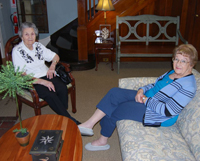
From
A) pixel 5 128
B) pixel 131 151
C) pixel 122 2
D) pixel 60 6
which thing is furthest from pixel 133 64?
pixel 131 151

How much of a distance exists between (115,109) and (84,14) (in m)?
2.62

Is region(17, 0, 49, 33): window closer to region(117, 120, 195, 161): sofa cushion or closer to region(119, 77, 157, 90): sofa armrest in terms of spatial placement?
region(119, 77, 157, 90): sofa armrest

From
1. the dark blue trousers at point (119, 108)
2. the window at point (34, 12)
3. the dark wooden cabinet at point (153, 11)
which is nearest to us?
the dark blue trousers at point (119, 108)

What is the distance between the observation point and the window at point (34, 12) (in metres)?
5.57

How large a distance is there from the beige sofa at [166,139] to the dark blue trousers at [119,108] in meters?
0.06

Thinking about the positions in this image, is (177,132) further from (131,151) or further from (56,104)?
(56,104)

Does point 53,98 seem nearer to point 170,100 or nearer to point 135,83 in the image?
point 135,83

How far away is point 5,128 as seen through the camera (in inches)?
99.3

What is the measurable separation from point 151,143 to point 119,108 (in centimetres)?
49

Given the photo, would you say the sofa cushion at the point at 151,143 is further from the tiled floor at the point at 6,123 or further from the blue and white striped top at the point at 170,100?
the tiled floor at the point at 6,123

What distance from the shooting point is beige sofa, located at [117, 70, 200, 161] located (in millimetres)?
1494

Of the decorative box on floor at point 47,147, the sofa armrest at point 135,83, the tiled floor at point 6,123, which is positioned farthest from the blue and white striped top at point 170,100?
the tiled floor at point 6,123

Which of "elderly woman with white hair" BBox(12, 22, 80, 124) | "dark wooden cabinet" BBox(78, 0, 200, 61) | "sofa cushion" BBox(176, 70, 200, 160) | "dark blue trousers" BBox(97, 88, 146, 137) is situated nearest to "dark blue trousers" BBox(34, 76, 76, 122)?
"elderly woman with white hair" BBox(12, 22, 80, 124)

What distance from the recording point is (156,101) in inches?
72.7
